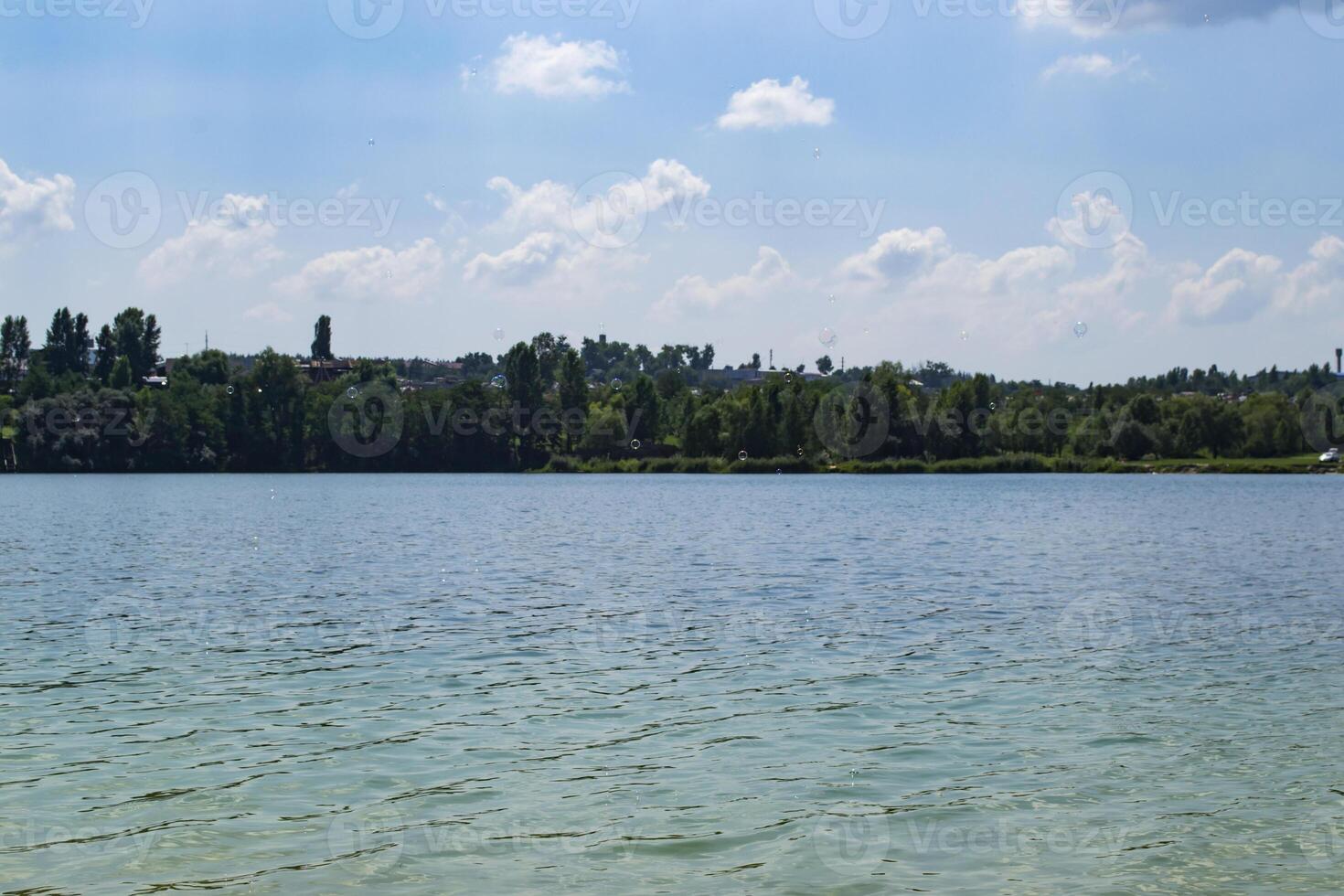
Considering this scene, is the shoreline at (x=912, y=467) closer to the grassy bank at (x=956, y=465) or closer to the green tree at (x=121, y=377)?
the grassy bank at (x=956, y=465)

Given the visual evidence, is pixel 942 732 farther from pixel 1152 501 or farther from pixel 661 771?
pixel 1152 501

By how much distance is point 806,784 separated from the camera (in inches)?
594

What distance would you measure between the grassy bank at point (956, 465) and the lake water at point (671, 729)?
5412 inches

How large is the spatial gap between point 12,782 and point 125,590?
70.7ft

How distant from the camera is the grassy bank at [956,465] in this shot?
179m

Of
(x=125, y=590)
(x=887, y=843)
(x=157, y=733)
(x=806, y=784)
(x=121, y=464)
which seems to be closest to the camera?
(x=887, y=843)

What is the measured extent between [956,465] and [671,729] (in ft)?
543

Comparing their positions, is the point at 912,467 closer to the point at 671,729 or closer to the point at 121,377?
the point at 121,377

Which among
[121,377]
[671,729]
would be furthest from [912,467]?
[671,729]

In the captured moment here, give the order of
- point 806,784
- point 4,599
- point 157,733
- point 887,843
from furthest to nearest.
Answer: point 4,599, point 157,733, point 806,784, point 887,843

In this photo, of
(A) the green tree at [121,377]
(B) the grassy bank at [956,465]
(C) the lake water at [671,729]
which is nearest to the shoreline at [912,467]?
(B) the grassy bank at [956,465]

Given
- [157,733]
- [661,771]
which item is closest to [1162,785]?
[661,771]

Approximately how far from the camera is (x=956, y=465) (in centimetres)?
17888

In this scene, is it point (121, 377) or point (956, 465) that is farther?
point (121, 377)
